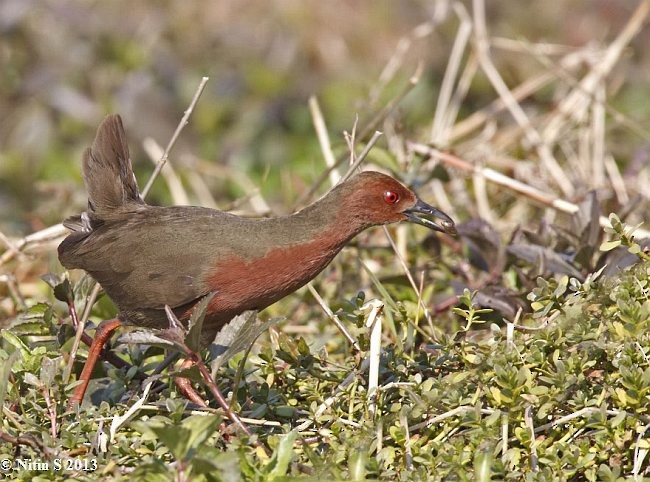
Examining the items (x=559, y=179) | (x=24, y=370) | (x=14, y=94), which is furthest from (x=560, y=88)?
(x=24, y=370)

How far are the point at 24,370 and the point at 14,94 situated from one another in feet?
14.1

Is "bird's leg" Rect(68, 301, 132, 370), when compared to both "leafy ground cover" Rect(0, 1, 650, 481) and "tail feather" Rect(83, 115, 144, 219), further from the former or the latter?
"tail feather" Rect(83, 115, 144, 219)

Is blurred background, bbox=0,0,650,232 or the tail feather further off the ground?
the tail feather

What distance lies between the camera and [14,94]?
728cm

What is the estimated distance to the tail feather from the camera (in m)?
4.08

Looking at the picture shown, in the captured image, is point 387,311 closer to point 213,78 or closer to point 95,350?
point 95,350

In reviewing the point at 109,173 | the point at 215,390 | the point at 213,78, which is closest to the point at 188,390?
the point at 215,390

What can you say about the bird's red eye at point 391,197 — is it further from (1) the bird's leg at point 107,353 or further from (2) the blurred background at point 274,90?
(2) the blurred background at point 274,90

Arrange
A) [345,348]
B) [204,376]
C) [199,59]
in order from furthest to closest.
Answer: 1. [199,59]
2. [345,348]
3. [204,376]

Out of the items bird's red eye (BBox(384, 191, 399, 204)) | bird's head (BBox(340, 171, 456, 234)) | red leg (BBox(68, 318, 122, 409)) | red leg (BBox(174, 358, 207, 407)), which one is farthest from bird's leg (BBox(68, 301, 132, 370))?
bird's red eye (BBox(384, 191, 399, 204))

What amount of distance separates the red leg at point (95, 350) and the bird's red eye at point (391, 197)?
1039 mm

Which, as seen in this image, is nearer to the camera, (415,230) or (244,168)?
(415,230)

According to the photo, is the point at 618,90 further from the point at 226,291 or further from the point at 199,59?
the point at 226,291

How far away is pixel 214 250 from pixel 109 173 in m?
0.70
